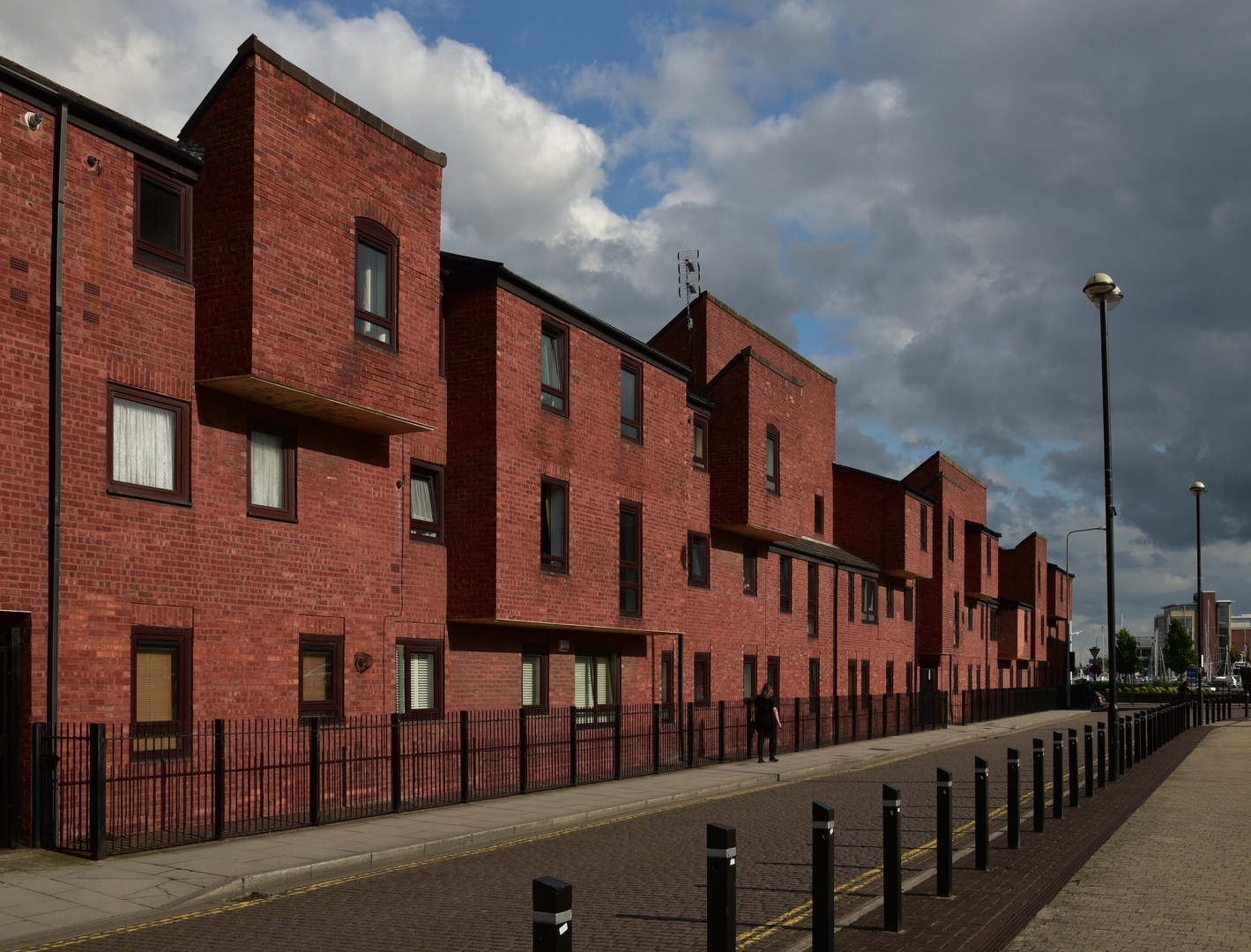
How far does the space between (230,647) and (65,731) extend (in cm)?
257

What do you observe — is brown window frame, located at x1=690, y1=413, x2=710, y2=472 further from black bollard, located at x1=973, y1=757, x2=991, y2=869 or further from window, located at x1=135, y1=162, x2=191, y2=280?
black bollard, located at x1=973, y1=757, x2=991, y2=869

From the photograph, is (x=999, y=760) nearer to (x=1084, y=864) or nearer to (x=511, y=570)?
(x=511, y=570)

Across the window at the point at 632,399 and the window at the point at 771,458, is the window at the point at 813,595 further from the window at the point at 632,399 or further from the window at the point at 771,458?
the window at the point at 632,399

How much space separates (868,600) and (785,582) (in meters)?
8.09

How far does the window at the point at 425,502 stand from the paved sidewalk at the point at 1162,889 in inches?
418

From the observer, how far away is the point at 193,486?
1450 centimetres

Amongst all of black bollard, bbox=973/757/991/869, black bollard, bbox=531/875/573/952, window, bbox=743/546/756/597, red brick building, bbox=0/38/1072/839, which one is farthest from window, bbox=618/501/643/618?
black bollard, bbox=531/875/573/952

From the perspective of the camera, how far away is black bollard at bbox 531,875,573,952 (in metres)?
4.34

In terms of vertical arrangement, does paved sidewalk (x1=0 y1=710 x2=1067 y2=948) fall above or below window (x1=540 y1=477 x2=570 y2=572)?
below

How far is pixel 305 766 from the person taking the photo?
49.8 ft

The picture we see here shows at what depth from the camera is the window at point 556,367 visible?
2102 cm

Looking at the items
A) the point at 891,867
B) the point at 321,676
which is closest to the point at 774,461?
the point at 321,676

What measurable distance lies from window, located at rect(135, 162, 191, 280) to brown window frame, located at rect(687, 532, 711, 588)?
590 inches

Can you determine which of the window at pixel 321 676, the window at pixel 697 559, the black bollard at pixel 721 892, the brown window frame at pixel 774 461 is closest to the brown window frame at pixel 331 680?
the window at pixel 321 676
